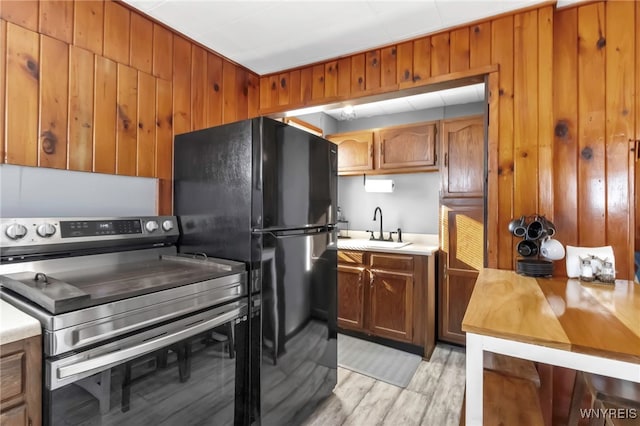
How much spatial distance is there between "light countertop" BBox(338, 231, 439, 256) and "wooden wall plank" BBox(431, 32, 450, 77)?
1424 millimetres

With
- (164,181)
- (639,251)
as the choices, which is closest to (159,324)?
(164,181)

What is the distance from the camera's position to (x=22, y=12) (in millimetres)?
1375

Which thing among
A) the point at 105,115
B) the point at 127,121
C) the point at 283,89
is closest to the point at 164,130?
the point at 127,121

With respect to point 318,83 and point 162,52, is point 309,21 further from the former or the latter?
point 162,52

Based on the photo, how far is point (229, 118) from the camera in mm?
2363

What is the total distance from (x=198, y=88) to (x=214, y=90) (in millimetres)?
141

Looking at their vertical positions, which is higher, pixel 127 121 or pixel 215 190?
pixel 127 121

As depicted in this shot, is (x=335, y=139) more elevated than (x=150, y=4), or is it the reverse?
(x=150, y=4)

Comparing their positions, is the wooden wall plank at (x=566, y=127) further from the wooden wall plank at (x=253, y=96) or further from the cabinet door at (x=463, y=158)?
the wooden wall plank at (x=253, y=96)

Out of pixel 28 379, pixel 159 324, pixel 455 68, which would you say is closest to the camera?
pixel 28 379

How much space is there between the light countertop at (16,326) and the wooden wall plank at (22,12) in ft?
4.07

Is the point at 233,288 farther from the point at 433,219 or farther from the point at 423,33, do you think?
the point at 433,219

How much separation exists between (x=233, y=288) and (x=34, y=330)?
0.69 m

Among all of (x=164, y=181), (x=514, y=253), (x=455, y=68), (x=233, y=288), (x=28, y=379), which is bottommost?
(x=28, y=379)
